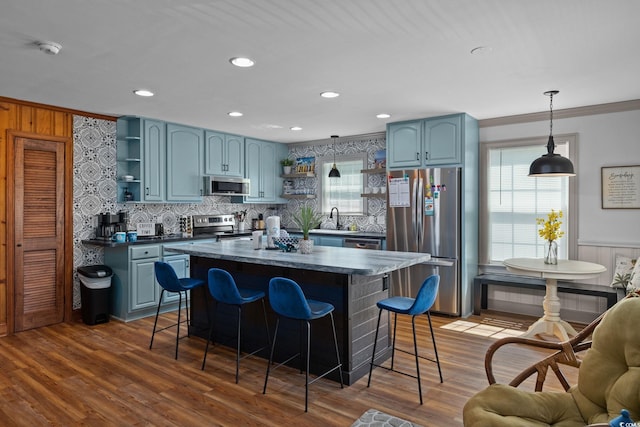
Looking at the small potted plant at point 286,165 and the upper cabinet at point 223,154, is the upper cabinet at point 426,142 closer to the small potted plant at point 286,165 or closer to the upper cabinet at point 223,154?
the small potted plant at point 286,165

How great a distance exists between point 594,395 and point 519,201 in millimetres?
3720

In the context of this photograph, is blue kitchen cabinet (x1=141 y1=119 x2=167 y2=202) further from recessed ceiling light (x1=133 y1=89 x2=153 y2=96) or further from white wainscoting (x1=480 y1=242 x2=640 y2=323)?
white wainscoting (x1=480 y1=242 x2=640 y2=323)

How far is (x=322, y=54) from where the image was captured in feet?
9.86

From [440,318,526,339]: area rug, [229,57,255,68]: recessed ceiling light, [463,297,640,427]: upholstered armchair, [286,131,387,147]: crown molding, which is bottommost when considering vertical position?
[440,318,526,339]: area rug

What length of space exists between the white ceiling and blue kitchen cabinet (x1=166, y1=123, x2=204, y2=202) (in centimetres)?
81

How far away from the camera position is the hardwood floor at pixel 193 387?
2674 millimetres

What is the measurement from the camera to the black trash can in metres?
4.66

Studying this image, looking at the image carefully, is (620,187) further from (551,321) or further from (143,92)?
(143,92)

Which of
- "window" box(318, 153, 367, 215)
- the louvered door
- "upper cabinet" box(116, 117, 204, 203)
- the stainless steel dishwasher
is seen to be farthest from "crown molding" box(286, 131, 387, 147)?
the louvered door

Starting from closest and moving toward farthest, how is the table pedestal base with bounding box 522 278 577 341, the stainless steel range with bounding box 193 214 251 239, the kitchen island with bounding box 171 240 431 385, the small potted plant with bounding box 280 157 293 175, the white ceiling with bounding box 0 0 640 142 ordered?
the white ceiling with bounding box 0 0 640 142 → the kitchen island with bounding box 171 240 431 385 → the table pedestal base with bounding box 522 278 577 341 → the stainless steel range with bounding box 193 214 251 239 → the small potted plant with bounding box 280 157 293 175

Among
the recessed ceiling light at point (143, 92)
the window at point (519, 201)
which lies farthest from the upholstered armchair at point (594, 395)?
the recessed ceiling light at point (143, 92)

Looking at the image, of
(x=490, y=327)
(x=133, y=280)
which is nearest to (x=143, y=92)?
(x=133, y=280)

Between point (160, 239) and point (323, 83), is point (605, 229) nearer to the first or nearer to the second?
point (323, 83)

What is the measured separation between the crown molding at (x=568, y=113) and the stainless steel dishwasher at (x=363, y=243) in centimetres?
201
